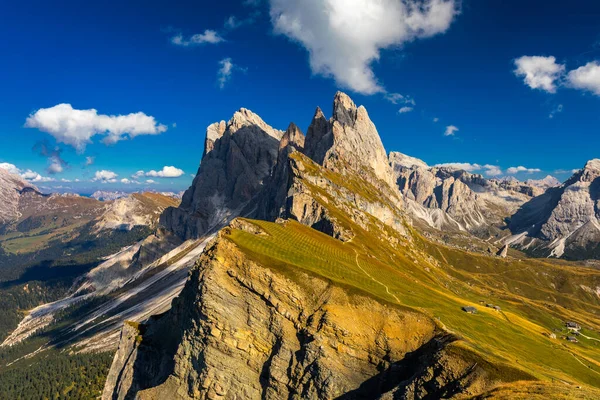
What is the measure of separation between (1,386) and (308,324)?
21140cm

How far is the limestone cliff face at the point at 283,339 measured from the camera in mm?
45031

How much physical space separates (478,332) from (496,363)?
2588cm

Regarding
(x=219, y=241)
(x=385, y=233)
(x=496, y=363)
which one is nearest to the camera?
(x=496, y=363)

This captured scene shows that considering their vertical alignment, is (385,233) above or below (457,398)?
above

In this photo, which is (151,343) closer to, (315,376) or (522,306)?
(315,376)

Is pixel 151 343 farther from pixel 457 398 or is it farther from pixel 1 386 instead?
pixel 1 386

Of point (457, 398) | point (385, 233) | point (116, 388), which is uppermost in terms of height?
point (385, 233)

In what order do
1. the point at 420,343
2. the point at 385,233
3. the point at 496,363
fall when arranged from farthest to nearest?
1. the point at 385,233
2. the point at 420,343
3. the point at 496,363

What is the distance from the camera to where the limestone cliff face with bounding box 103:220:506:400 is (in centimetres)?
4503

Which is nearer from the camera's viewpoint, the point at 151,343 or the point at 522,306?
the point at 151,343

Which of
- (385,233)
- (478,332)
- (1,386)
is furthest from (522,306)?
(1,386)

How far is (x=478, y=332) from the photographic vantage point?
2263 inches

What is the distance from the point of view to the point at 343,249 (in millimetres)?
99750

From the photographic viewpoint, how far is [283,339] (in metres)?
48.6
